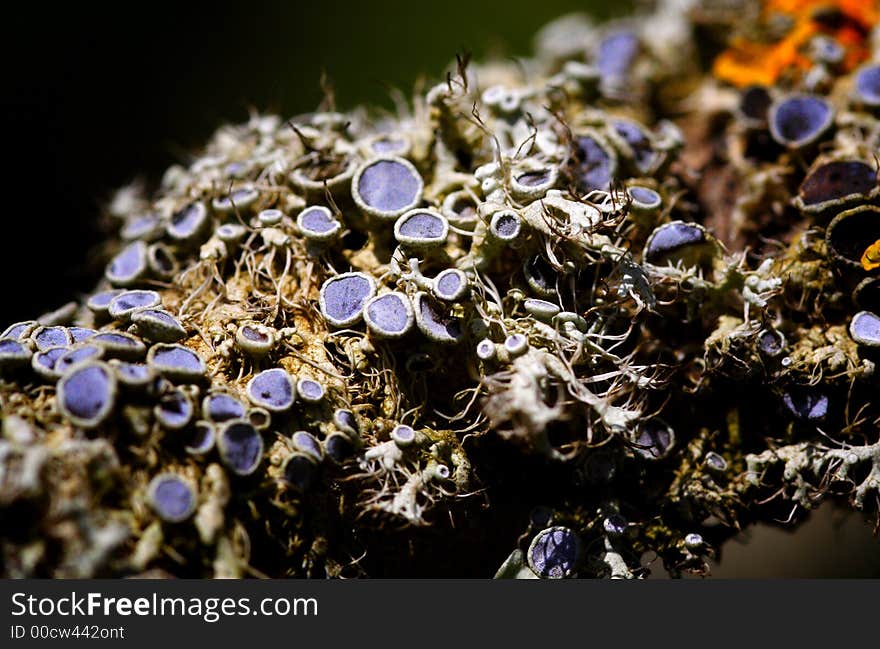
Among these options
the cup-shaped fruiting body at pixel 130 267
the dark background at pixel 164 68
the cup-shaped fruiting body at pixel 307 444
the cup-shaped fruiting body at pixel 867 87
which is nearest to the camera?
the cup-shaped fruiting body at pixel 307 444

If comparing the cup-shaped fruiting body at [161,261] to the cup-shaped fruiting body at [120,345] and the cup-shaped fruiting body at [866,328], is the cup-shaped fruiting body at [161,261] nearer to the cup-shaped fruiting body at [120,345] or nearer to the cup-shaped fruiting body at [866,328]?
the cup-shaped fruiting body at [120,345]

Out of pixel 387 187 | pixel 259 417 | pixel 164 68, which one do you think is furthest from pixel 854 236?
pixel 164 68

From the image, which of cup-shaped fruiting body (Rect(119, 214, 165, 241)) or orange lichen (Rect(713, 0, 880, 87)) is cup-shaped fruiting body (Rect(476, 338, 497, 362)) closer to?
cup-shaped fruiting body (Rect(119, 214, 165, 241))

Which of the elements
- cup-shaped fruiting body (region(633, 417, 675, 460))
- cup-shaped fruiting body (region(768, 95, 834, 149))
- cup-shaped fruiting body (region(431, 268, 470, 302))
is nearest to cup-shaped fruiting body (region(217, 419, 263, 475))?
cup-shaped fruiting body (region(431, 268, 470, 302))

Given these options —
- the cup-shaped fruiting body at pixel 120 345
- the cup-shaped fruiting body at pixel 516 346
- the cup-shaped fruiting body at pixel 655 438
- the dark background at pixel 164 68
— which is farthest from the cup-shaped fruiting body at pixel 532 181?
the dark background at pixel 164 68

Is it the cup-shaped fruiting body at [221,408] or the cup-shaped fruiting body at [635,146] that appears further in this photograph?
the cup-shaped fruiting body at [635,146]
